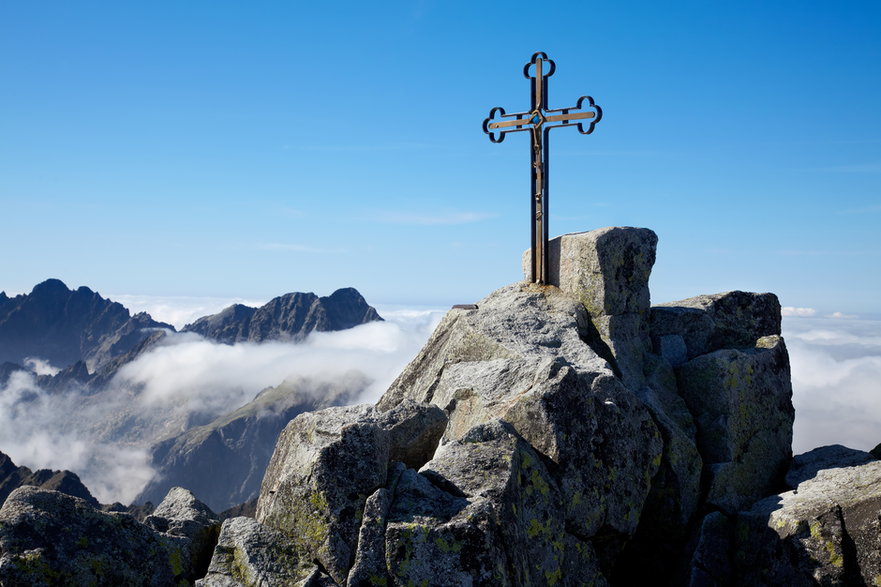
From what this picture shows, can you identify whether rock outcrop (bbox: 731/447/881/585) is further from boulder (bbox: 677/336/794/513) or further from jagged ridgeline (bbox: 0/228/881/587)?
boulder (bbox: 677/336/794/513)

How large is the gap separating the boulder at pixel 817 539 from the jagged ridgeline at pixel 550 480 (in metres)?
0.04

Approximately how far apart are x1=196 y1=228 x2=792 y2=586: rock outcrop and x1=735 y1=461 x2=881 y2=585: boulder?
65 centimetres

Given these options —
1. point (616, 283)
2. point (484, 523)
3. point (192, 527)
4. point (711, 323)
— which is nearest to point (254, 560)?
point (192, 527)

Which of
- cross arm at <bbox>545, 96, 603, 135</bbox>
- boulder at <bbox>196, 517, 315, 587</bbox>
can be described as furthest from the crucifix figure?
boulder at <bbox>196, 517, 315, 587</bbox>

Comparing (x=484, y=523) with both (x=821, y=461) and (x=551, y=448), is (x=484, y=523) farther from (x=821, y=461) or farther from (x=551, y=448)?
(x=821, y=461)

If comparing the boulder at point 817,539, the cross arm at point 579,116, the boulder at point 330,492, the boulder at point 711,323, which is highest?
the cross arm at point 579,116

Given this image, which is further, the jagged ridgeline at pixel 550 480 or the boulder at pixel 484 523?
the jagged ridgeline at pixel 550 480

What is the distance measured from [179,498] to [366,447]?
543 cm

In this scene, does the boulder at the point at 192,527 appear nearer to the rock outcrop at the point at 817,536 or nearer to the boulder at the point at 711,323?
the rock outcrop at the point at 817,536

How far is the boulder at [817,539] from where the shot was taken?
11602mm

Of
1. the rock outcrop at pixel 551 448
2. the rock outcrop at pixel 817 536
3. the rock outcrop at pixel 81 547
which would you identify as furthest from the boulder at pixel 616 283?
the rock outcrop at pixel 81 547

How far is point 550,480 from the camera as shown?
38.4 ft

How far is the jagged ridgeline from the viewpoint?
9.69 m

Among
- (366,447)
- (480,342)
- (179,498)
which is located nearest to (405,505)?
(366,447)
